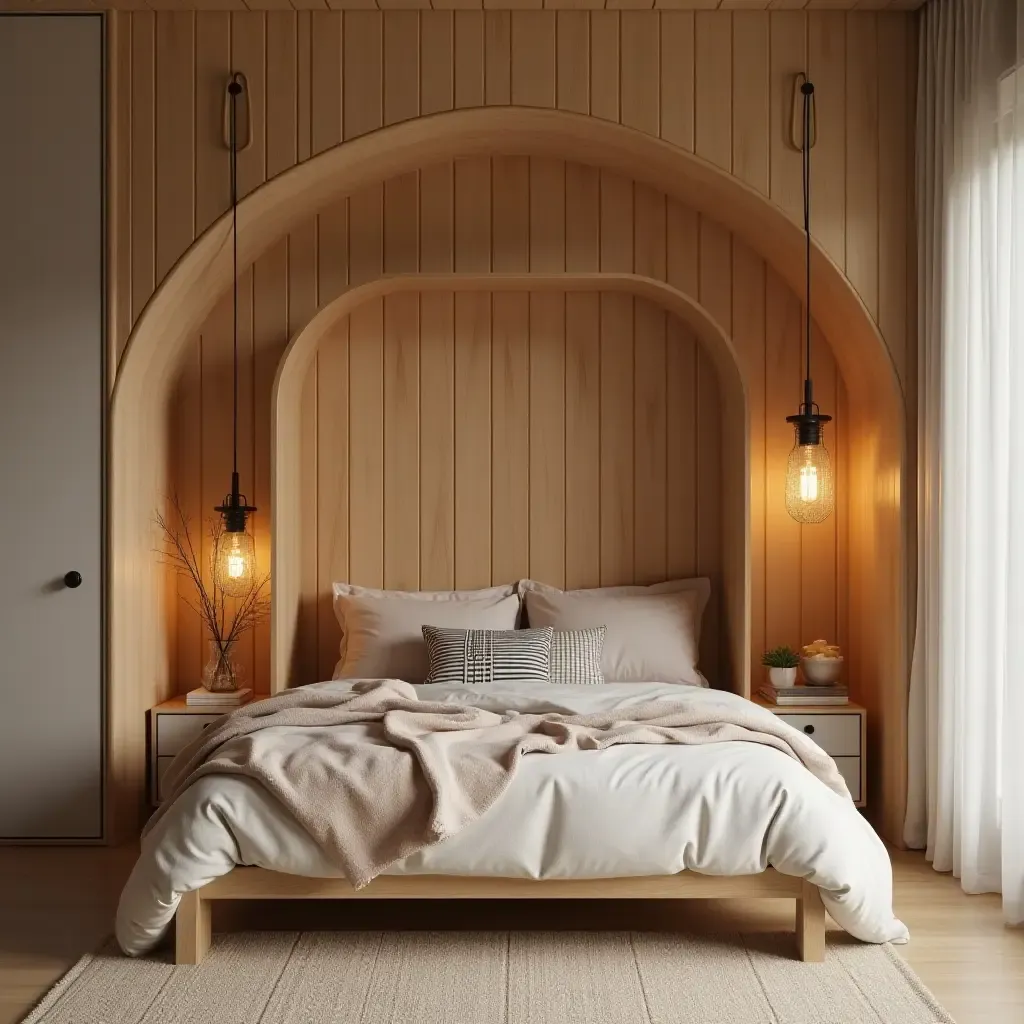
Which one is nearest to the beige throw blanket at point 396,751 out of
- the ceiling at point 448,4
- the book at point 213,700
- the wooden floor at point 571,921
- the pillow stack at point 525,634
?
the wooden floor at point 571,921

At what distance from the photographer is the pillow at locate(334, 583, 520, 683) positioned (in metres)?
3.97

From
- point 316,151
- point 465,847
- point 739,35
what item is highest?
point 739,35

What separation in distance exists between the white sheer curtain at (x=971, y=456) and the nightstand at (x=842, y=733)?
0.23 metres

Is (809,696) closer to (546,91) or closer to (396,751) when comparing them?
(396,751)

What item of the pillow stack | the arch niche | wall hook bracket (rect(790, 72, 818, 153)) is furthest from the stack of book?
wall hook bracket (rect(790, 72, 818, 153))

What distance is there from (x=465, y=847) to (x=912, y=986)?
1.12m

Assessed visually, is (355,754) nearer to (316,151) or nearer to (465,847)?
(465,847)

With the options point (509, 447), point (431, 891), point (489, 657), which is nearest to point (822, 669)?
point (489, 657)

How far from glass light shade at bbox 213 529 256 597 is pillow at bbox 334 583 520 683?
0.39 meters

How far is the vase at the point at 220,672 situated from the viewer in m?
4.00

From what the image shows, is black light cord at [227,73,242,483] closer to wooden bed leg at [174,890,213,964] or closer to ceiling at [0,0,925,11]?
ceiling at [0,0,925,11]

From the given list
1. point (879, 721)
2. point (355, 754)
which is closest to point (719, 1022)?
point (355, 754)

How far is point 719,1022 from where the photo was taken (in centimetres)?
247

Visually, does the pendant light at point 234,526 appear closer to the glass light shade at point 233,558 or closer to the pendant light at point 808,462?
the glass light shade at point 233,558
